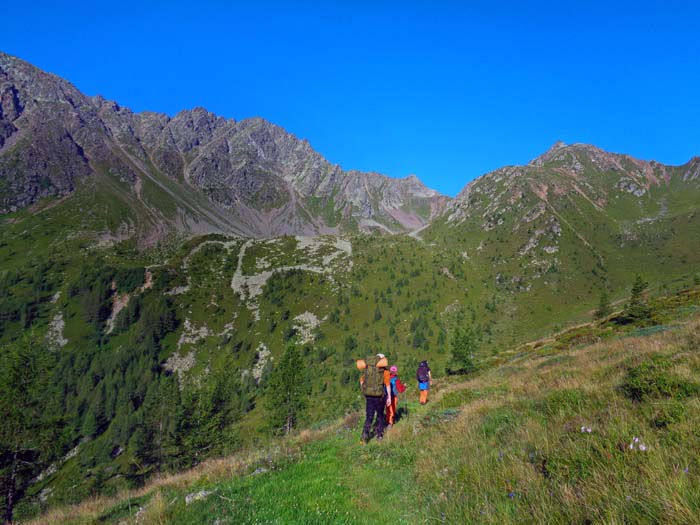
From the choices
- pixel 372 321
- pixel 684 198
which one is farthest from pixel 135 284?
pixel 684 198

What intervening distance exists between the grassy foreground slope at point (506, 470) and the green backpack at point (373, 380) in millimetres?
1513

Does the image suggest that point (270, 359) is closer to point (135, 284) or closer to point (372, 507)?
point (135, 284)

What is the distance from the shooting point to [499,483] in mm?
5234

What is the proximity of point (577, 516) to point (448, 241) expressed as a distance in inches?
7878

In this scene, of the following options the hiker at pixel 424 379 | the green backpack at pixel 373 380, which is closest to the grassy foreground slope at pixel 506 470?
the green backpack at pixel 373 380

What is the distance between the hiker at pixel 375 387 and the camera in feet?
38.1

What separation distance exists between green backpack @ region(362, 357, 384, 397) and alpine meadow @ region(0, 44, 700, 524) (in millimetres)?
1524

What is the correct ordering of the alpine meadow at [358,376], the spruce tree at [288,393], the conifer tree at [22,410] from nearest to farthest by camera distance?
the alpine meadow at [358,376] < the conifer tree at [22,410] < the spruce tree at [288,393]

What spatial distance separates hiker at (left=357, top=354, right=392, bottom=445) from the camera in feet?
38.1

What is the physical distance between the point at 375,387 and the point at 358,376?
279ft

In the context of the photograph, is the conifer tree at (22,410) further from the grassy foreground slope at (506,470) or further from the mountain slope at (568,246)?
the mountain slope at (568,246)

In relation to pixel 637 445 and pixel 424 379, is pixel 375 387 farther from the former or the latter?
pixel 637 445

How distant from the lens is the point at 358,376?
3612 inches

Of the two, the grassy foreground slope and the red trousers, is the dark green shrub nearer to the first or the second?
the grassy foreground slope
